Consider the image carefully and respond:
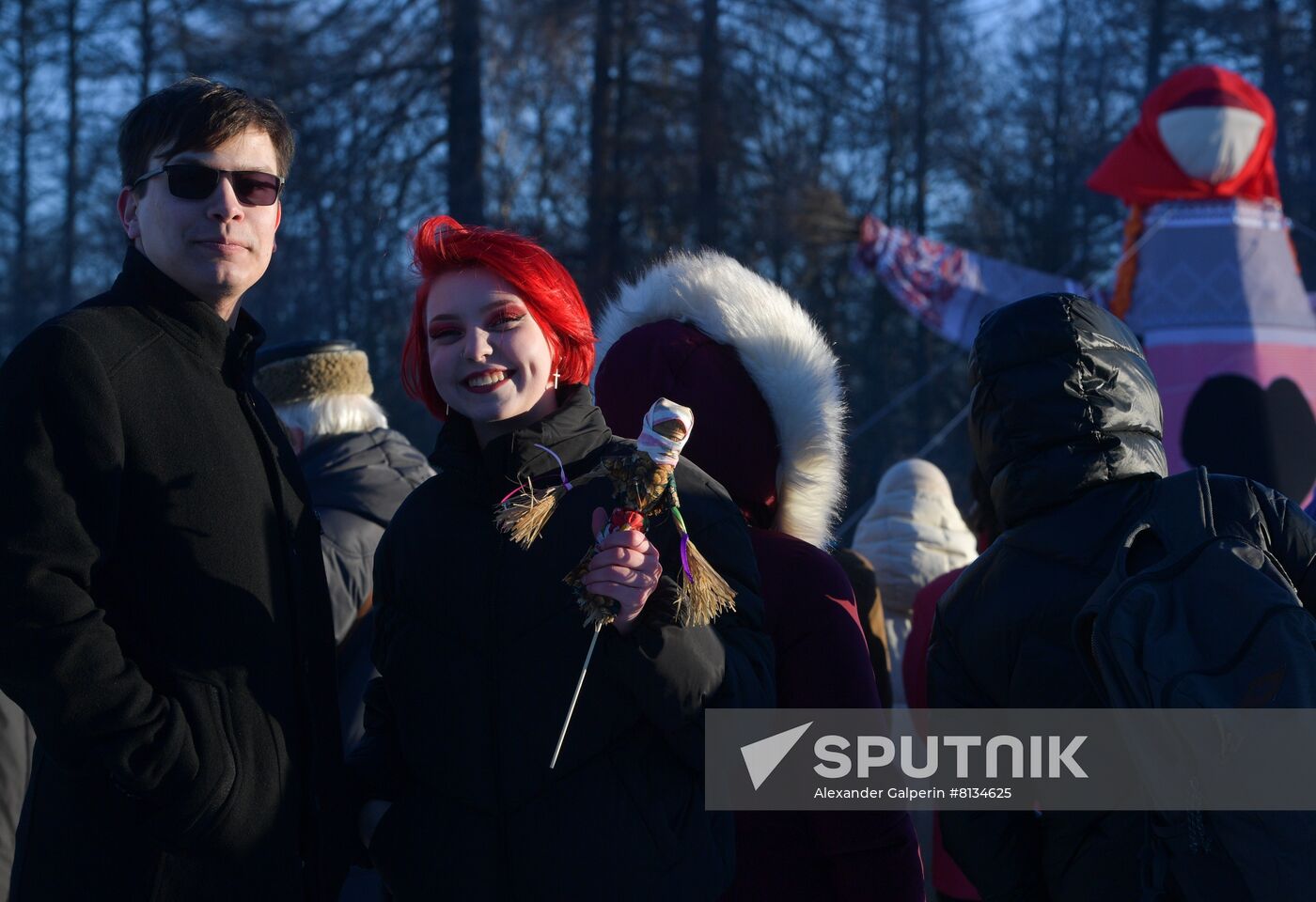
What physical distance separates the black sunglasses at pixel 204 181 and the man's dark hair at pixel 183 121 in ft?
0.11

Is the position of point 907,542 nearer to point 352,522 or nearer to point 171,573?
point 352,522

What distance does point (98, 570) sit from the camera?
183 centimetres

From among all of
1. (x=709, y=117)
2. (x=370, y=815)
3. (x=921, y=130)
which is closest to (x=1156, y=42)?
(x=921, y=130)

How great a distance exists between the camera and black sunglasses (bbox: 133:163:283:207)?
6.70ft

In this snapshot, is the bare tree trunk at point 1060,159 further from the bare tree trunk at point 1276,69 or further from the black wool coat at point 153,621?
the black wool coat at point 153,621

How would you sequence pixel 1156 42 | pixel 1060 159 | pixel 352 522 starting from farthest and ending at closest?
1. pixel 1060 159
2. pixel 1156 42
3. pixel 352 522

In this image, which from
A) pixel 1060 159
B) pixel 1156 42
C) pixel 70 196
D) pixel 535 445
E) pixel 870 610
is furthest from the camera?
pixel 70 196

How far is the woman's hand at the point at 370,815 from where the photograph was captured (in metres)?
2.07

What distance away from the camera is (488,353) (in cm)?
203

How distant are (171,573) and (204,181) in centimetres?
66

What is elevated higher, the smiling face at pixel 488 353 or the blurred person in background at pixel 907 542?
the smiling face at pixel 488 353

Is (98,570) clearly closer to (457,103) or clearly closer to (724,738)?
(724,738)

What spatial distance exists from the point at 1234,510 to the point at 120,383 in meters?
1.70

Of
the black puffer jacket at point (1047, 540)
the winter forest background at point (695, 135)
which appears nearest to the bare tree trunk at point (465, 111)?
the winter forest background at point (695, 135)
